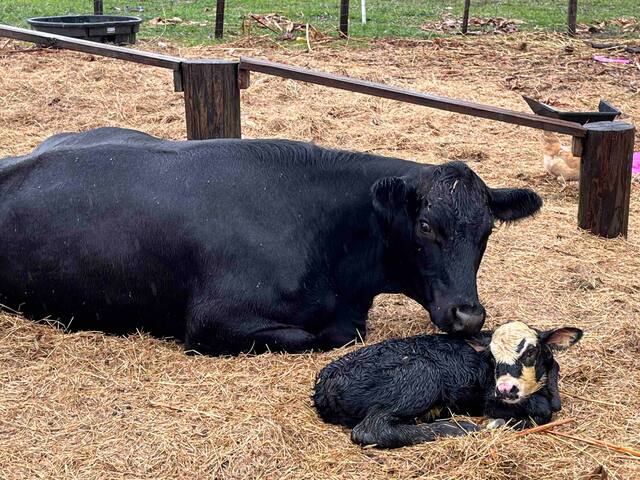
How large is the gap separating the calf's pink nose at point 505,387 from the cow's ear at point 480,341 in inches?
14.2

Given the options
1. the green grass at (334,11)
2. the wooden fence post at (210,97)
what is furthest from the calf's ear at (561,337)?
the green grass at (334,11)

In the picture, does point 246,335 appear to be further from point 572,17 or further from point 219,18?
point 572,17

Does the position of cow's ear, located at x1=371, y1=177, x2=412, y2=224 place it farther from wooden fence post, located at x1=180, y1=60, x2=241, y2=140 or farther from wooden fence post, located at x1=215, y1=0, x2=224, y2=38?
wooden fence post, located at x1=215, y1=0, x2=224, y2=38

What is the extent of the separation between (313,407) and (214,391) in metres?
0.53

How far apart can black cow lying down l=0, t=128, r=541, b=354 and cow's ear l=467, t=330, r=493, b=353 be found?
0.42 meters

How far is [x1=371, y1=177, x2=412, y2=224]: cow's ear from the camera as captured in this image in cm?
516

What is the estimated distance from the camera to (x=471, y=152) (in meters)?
10.0

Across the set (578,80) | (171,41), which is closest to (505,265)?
(578,80)

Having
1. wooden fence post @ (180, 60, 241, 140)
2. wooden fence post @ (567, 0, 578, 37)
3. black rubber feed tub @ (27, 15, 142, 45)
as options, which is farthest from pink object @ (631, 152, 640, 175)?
wooden fence post @ (567, 0, 578, 37)

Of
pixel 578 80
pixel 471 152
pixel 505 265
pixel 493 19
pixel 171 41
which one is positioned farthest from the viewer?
pixel 493 19

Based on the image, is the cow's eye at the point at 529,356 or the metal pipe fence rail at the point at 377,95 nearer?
the cow's eye at the point at 529,356

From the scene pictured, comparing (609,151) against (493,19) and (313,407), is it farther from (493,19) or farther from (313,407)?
(493,19)

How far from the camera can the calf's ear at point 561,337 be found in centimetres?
452

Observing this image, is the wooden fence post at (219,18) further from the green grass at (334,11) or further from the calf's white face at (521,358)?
the calf's white face at (521,358)
